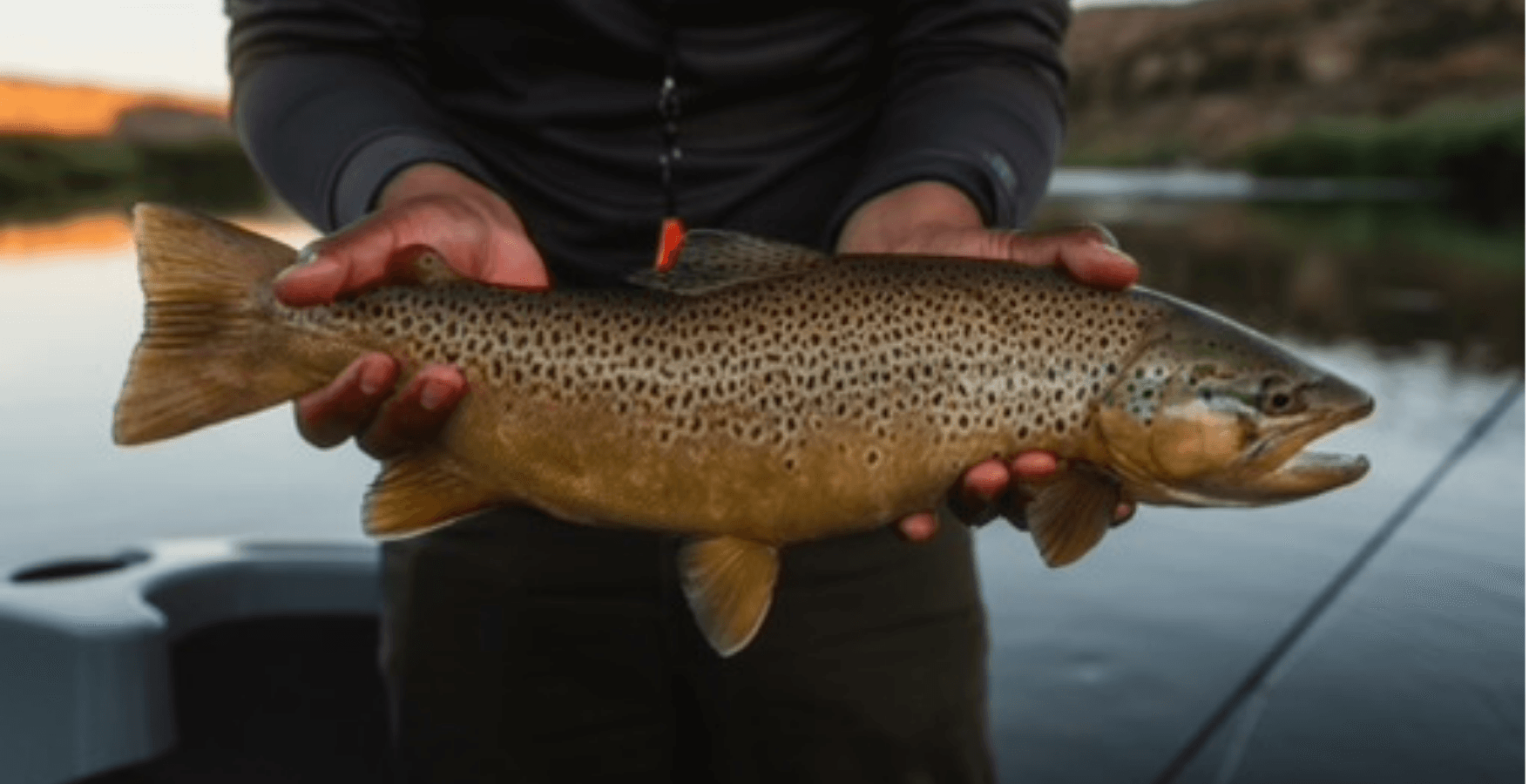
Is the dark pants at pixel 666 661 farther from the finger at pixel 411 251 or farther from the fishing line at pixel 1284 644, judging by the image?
the fishing line at pixel 1284 644

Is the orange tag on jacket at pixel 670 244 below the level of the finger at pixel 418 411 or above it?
above

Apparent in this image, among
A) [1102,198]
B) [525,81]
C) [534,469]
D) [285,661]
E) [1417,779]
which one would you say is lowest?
[1417,779]

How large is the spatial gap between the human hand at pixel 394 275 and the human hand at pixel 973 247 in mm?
540

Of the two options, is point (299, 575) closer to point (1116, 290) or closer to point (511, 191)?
point (511, 191)

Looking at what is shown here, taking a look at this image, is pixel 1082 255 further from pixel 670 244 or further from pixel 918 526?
pixel 670 244

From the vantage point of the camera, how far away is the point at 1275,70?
409 ft

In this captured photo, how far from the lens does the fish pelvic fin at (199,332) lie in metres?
2.24

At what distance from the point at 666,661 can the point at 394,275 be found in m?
0.75

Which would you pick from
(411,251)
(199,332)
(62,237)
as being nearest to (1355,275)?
(411,251)

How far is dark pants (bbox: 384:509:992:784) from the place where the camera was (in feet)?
8.71

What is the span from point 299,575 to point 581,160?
1.96 meters

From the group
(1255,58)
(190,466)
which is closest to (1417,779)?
(190,466)

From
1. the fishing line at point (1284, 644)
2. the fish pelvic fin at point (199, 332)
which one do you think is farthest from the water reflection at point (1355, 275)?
the fish pelvic fin at point (199, 332)

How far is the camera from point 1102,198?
178 feet
